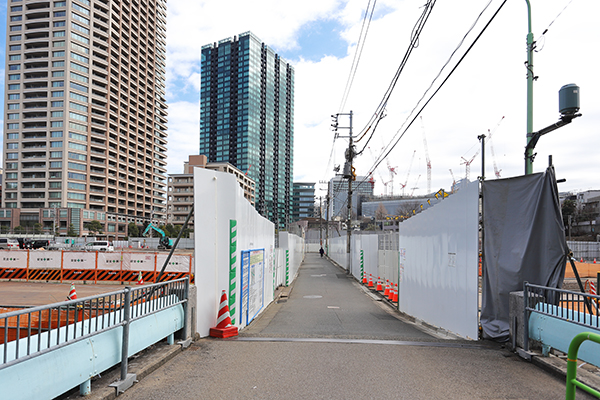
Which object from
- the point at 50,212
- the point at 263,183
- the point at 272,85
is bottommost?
the point at 50,212

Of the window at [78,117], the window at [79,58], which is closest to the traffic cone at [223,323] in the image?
the window at [78,117]

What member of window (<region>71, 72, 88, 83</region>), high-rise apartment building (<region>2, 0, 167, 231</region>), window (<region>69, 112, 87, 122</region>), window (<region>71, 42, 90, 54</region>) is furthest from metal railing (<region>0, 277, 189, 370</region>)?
window (<region>71, 42, 90, 54</region>)

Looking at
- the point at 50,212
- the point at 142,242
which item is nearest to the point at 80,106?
the point at 50,212

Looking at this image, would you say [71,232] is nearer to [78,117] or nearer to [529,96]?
[78,117]

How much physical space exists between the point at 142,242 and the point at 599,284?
264 feet

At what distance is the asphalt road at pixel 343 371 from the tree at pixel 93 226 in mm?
88829

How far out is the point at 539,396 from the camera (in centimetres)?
493

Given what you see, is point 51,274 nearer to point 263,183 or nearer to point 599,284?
point 599,284

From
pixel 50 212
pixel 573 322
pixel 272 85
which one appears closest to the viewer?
pixel 573 322

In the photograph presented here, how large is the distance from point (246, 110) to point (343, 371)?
175563 mm

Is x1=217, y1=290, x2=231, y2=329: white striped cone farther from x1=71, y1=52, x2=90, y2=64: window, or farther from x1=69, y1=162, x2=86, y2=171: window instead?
x1=71, y1=52, x2=90, y2=64: window

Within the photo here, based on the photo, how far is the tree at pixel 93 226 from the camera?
86.3 meters

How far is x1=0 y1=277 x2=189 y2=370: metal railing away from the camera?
370 centimetres

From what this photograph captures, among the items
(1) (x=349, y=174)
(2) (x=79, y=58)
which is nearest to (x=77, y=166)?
(2) (x=79, y=58)
